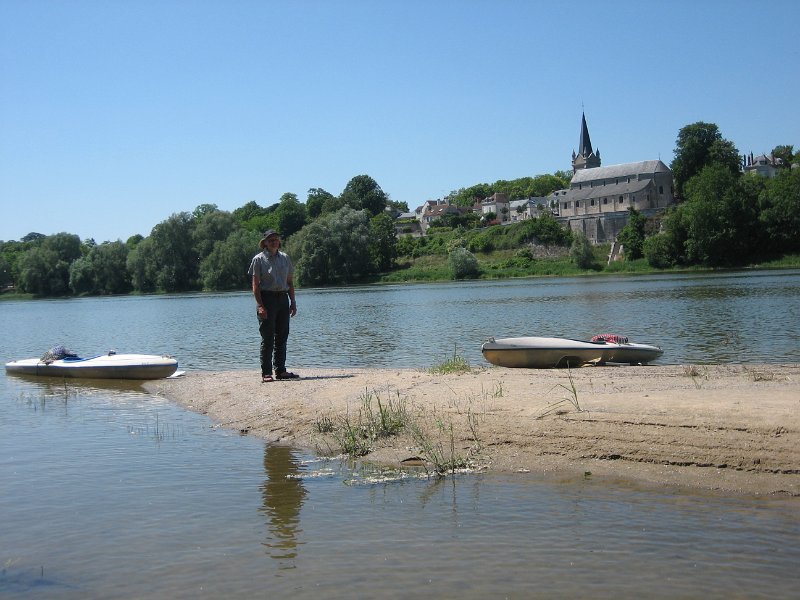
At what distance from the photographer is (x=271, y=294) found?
13.4 metres

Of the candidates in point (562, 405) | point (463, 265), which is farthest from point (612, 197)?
point (562, 405)

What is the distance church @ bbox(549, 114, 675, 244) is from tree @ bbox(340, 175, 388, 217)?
155 feet

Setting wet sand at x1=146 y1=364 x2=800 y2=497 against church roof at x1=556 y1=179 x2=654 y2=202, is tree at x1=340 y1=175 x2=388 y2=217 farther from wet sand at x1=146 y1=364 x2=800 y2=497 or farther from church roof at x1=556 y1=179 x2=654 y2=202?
wet sand at x1=146 y1=364 x2=800 y2=497

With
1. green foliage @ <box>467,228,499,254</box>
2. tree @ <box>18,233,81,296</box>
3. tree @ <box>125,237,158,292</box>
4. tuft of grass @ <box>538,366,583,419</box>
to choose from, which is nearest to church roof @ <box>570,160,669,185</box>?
green foliage @ <box>467,228,499,254</box>

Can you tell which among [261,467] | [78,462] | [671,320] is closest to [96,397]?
[78,462]

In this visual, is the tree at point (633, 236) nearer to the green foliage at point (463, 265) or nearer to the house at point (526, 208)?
the green foliage at point (463, 265)

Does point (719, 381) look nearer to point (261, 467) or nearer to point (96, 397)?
point (261, 467)

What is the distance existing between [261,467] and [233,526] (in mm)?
2072

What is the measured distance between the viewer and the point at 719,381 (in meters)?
10.9

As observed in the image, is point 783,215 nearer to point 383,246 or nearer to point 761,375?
point 383,246

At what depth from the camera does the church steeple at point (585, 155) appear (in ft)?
470

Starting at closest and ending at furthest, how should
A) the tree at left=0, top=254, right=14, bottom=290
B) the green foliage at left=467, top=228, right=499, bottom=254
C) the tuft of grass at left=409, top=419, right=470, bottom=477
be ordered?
the tuft of grass at left=409, top=419, right=470, bottom=477 → the green foliage at left=467, top=228, right=499, bottom=254 → the tree at left=0, top=254, right=14, bottom=290

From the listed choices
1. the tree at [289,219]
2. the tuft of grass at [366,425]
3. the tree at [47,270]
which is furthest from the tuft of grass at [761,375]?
the tree at [289,219]

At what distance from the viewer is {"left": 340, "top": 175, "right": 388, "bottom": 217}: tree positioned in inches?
6432
